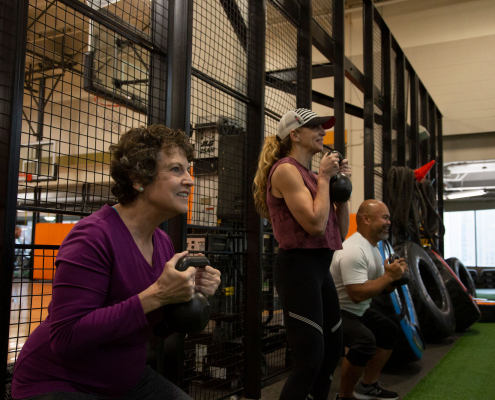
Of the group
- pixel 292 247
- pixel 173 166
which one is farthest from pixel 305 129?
pixel 173 166

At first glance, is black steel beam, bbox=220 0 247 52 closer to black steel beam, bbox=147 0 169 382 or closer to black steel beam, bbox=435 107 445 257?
black steel beam, bbox=147 0 169 382

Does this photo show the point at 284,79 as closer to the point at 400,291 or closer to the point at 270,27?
the point at 270,27

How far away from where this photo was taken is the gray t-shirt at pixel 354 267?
252cm

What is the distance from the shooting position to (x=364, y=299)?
249cm

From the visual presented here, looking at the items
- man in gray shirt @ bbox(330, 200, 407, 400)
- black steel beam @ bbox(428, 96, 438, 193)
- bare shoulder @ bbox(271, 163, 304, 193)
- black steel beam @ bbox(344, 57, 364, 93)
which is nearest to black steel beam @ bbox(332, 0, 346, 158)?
black steel beam @ bbox(344, 57, 364, 93)

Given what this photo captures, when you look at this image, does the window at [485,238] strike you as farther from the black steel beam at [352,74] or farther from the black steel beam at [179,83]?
the black steel beam at [179,83]

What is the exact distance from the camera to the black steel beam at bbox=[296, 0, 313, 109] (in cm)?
334

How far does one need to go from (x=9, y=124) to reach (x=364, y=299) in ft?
6.38

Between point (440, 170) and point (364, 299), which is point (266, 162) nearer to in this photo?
point (364, 299)

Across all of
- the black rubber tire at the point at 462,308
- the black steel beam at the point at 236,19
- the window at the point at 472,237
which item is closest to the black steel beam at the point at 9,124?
the black steel beam at the point at 236,19

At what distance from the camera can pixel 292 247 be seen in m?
1.83

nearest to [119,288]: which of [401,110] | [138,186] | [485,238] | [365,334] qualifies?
[138,186]

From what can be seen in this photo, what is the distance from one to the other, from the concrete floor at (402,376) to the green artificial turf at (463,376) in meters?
0.05

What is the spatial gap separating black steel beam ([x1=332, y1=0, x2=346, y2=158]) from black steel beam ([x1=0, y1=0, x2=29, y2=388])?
2.94 m
